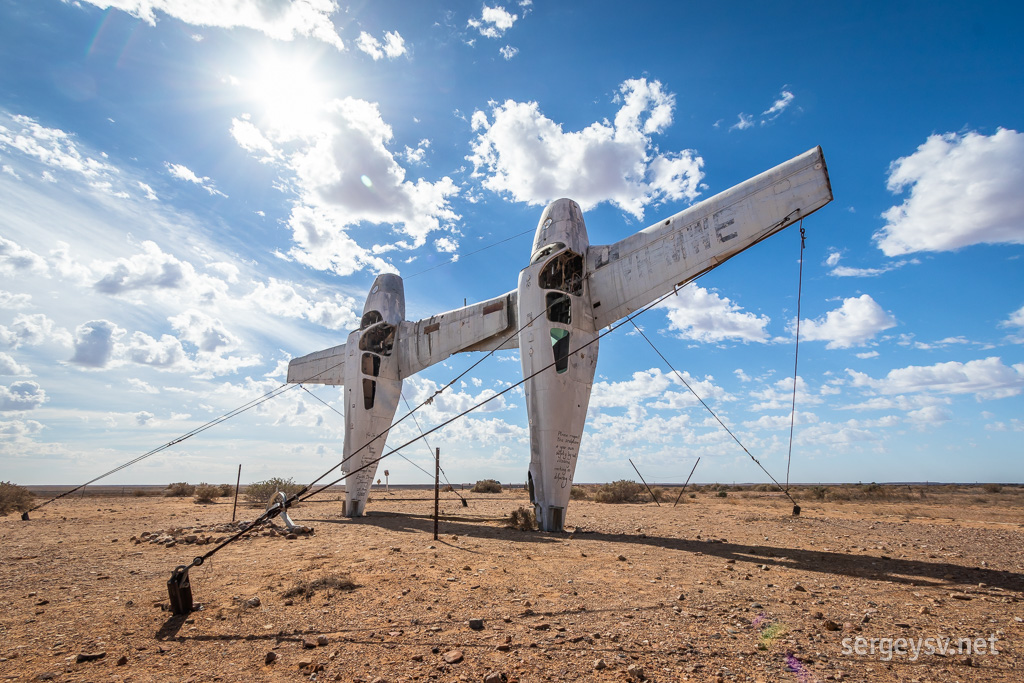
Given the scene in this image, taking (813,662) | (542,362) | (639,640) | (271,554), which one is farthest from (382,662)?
(542,362)

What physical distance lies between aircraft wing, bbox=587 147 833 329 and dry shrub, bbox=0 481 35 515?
86.4ft

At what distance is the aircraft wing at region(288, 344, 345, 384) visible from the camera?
23.6 metres

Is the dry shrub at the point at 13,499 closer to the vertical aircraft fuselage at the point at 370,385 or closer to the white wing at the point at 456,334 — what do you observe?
the vertical aircraft fuselage at the point at 370,385

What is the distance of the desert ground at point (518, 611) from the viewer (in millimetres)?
3943

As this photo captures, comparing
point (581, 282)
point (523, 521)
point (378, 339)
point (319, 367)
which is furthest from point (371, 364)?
point (581, 282)

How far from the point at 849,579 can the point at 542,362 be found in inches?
324

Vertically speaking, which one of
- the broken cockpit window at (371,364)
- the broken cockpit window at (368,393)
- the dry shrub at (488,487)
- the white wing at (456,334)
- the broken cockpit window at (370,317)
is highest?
the broken cockpit window at (370,317)

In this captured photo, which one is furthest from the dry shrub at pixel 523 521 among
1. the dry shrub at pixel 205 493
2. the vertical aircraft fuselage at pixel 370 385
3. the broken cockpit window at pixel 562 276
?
the dry shrub at pixel 205 493

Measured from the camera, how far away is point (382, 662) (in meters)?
4.03

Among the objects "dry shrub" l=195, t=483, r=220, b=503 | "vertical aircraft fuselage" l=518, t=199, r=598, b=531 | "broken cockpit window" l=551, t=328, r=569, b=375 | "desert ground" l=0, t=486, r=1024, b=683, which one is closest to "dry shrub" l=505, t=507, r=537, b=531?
"vertical aircraft fuselage" l=518, t=199, r=598, b=531

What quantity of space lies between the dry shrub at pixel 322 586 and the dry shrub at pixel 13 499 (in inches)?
909

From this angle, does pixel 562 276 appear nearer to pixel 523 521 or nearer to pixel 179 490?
pixel 523 521

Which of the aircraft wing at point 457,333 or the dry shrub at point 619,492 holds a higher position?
the aircraft wing at point 457,333

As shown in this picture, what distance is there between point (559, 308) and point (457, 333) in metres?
6.20
